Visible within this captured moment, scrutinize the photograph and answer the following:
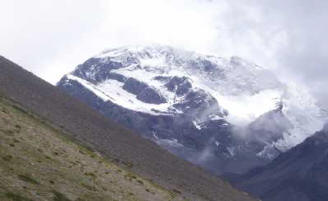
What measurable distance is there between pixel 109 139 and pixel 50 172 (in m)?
63.7

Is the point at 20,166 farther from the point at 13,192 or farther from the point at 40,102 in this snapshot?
the point at 40,102

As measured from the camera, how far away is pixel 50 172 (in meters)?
53.8

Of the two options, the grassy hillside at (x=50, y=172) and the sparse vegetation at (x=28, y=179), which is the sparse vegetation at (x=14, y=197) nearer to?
the grassy hillside at (x=50, y=172)

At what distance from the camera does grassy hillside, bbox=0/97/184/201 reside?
47812mm

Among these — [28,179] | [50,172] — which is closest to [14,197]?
[28,179]

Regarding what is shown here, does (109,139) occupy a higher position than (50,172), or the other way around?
(109,139)

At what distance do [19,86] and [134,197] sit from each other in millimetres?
53275

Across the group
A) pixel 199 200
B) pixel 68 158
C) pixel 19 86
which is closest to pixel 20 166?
pixel 68 158

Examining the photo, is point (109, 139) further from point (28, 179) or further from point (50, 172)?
point (28, 179)

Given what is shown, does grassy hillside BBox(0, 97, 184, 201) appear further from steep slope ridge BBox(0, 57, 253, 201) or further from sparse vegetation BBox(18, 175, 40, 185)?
steep slope ridge BBox(0, 57, 253, 201)

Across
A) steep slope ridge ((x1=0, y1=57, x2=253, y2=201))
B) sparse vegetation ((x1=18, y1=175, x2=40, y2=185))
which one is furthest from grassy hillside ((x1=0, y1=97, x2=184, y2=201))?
steep slope ridge ((x1=0, y1=57, x2=253, y2=201))

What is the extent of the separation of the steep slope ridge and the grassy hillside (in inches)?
929

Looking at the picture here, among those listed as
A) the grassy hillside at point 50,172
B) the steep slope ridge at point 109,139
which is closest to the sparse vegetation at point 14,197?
the grassy hillside at point 50,172

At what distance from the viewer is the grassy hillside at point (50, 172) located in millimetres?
47812
